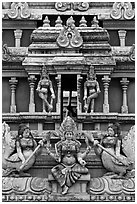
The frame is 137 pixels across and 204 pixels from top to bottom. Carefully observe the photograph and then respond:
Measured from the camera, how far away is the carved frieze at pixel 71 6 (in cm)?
940

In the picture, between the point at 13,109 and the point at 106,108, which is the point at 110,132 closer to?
the point at 106,108

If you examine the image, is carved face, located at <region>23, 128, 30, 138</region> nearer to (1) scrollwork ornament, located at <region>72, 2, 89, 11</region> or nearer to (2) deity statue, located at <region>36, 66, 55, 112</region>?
(2) deity statue, located at <region>36, 66, 55, 112</region>

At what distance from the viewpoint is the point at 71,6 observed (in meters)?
9.41

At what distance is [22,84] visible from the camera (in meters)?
9.13

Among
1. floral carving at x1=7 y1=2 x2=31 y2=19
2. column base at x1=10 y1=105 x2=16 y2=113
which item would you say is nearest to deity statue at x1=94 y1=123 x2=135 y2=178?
column base at x1=10 y1=105 x2=16 y2=113

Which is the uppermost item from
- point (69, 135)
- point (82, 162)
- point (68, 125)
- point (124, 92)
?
point (124, 92)

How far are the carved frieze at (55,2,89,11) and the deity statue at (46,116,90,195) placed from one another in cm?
180

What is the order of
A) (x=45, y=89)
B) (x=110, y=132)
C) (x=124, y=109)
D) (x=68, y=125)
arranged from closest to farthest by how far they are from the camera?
(x=68, y=125), (x=110, y=132), (x=45, y=89), (x=124, y=109)

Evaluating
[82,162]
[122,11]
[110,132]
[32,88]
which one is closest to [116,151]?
[110,132]

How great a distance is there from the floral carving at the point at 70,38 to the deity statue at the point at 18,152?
51.8 inches

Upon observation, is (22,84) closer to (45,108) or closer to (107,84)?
(45,108)

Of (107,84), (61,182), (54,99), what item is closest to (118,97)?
(107,84)

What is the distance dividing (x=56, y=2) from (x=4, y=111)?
1.79 m

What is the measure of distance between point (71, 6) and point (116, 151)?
90.8 inches
